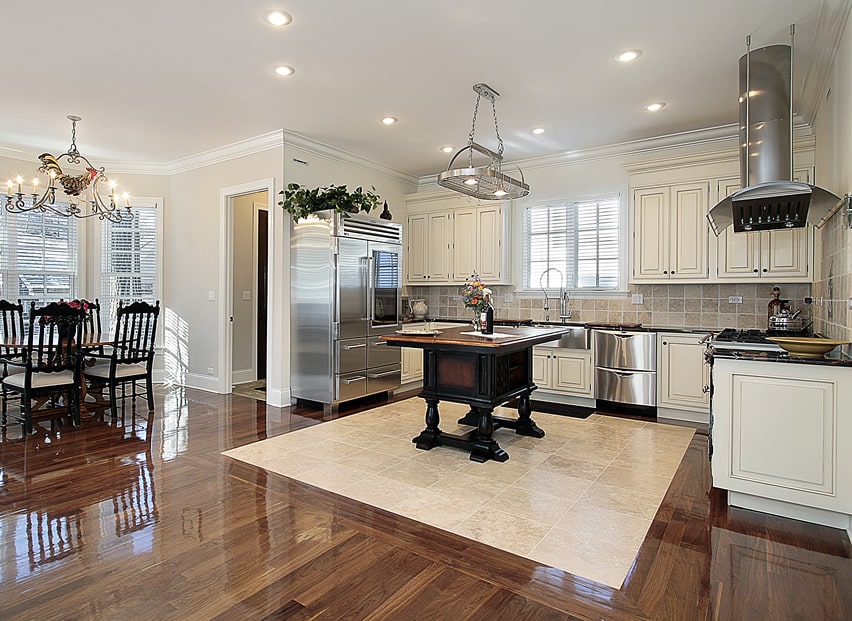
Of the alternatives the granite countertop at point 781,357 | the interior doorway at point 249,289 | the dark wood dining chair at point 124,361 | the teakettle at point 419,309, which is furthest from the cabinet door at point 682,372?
the dark wood dining chair at point 124,361

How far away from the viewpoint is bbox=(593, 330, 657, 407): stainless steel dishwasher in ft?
16.6

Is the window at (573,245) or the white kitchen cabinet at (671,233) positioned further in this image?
the window at (573,245)

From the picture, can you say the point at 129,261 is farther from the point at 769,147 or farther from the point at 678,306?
the point at 769,147

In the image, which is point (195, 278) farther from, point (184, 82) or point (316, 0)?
point (316, 0)

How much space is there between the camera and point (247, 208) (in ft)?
22.6

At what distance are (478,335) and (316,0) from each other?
2.47m

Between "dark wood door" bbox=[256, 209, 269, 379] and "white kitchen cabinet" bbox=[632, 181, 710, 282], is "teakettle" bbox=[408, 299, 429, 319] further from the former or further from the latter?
"white kitchen cabinet" bbox=[632, 181, 710, 282]

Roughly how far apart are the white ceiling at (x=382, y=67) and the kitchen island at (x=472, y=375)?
79.9 inches

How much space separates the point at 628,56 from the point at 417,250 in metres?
3.92

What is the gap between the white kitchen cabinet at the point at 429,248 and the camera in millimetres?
6711

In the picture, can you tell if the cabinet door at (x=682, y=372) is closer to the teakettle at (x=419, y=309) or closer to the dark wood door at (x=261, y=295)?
the teakettle at (x=419, y=309)

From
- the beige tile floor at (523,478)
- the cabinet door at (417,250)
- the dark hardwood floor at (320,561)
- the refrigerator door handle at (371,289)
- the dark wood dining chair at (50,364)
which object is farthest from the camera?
the cabinet door at (417,250)

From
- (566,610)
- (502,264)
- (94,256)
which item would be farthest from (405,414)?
(94,256)

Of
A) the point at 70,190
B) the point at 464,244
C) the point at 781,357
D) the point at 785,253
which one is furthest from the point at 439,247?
the point at 781,357
